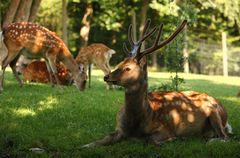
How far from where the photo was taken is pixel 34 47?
1316 centimetres

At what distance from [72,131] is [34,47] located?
5588 millimetres

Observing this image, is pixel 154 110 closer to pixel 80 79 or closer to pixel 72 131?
pixel 72 131

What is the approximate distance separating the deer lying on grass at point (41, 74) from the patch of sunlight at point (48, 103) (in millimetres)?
4026

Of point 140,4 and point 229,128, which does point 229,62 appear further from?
point 229,128

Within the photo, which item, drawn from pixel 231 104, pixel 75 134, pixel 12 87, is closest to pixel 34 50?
pixel 12 87

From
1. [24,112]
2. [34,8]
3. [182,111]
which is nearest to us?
[182,111]

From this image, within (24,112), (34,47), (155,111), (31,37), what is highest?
(31,37)

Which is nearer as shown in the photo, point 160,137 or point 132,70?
point 132,70

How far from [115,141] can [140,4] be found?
2882cm

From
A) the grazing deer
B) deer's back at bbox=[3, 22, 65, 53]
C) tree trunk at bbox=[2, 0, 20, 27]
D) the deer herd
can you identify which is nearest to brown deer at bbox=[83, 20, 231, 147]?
the deer herd

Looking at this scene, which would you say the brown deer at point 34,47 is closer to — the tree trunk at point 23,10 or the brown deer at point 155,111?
the tree trunk at point 23,10

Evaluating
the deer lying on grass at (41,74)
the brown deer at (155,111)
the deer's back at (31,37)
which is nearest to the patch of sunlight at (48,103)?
the deer's back at (31,37)

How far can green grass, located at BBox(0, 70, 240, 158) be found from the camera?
22.0ft

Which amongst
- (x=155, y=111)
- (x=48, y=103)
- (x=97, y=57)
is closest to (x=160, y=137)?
(x=155, y=111)
